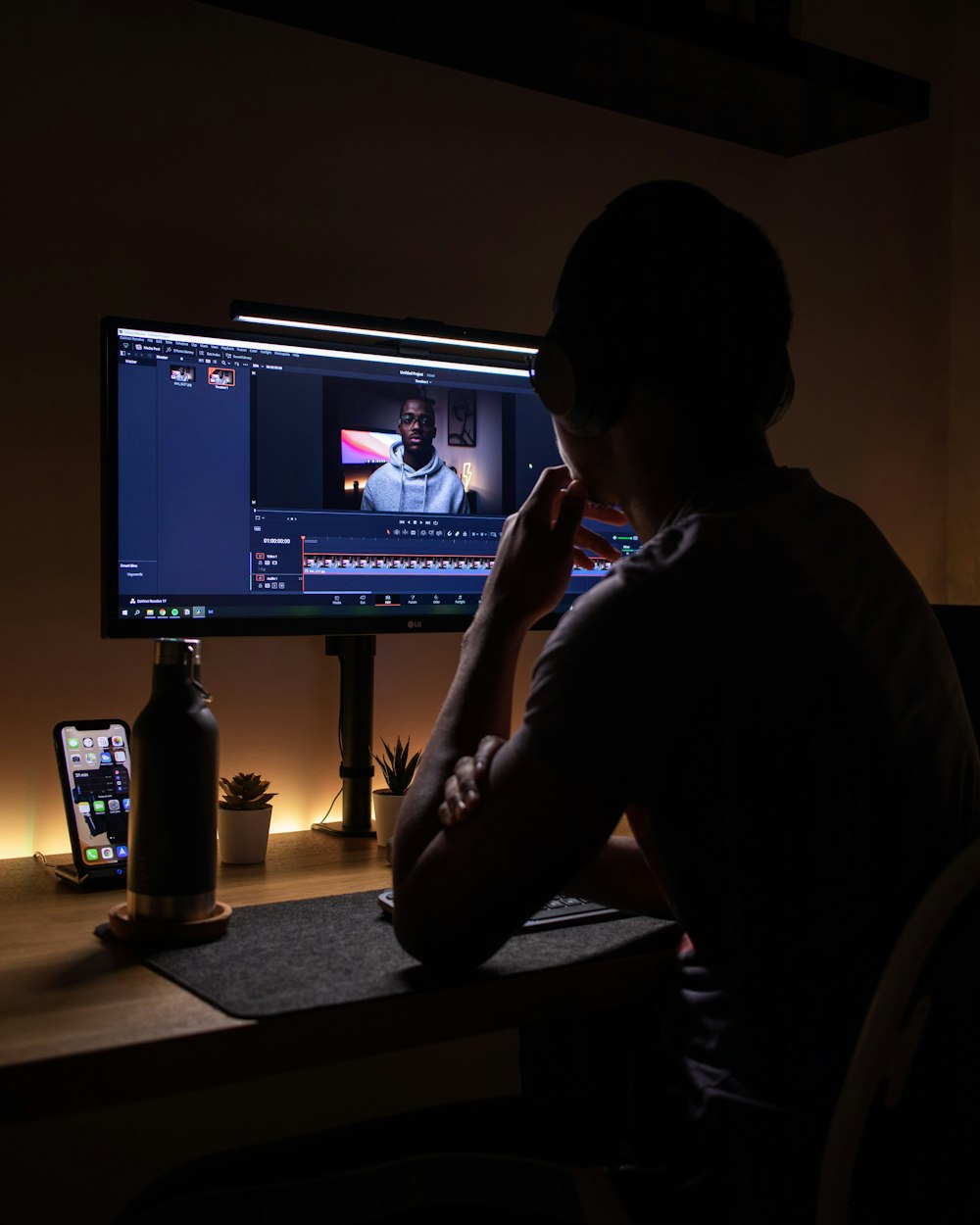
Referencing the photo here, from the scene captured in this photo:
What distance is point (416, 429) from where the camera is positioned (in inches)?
62.2

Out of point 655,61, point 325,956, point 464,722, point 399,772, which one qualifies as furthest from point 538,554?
point 655,61

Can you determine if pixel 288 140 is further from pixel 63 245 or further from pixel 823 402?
pixel 823 402

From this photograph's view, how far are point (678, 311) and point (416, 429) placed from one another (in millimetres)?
707

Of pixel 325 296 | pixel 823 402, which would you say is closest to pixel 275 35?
pixel 325 296

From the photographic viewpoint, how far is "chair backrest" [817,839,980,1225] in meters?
0.71

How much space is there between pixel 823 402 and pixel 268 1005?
1.79m

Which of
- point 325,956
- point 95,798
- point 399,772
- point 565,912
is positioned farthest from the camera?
point 399,772

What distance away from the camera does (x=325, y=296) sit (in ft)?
5.66

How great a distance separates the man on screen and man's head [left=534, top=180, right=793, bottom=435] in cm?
61

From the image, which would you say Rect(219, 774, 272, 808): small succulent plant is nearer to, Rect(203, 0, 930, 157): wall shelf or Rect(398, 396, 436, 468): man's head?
Rect(398, 396, 436, 468): man's head

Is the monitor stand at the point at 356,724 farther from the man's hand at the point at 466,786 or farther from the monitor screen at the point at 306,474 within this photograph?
the man's hand at the point at 466,786

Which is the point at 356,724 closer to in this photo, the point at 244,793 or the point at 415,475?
the point at 244,793

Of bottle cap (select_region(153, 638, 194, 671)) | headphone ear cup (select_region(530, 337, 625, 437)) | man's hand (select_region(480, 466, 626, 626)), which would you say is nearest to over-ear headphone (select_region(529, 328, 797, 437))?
headphone ear cup (select_region(530, 337, 625, 437))

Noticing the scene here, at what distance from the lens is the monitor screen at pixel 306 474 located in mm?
1381
